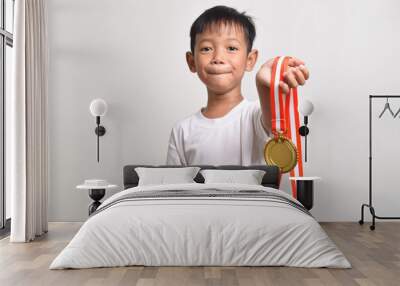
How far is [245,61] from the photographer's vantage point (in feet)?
22.7

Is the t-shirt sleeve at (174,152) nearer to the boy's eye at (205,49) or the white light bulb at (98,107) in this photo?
the white light bulb at (98,107)

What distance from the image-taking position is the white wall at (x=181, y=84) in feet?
23.1

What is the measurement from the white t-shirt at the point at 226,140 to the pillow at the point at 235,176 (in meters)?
0.50

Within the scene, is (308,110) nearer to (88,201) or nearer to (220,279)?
(88,201)

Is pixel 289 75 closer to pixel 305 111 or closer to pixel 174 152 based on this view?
pixel 305 111

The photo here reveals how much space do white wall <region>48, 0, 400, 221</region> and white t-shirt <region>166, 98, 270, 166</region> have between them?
243 millimetres

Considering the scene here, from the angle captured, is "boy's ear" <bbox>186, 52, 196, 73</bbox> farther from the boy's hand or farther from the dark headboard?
the dark headboard

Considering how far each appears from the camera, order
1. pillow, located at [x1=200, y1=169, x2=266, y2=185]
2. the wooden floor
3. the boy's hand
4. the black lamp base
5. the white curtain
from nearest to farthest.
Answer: the wooden floor → the white curtain → pillow, located at [x1=200, y1=169, x2=266, y2=185] → the black lamp base → the boy's hand

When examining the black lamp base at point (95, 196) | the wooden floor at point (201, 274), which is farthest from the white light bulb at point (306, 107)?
the black lamp base at point (95, 196)

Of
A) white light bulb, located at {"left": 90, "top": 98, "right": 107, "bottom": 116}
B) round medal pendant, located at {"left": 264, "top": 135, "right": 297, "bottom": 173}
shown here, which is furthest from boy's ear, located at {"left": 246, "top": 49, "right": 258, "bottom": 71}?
white light bulb, located at {"left": 90, "top": 98, "right": 107, "bottom": 116}

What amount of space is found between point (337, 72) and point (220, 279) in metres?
3.92

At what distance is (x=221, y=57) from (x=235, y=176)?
4.94ft

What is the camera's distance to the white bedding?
433 centimetres

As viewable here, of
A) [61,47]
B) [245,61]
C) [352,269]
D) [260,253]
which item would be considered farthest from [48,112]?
[352,269]
